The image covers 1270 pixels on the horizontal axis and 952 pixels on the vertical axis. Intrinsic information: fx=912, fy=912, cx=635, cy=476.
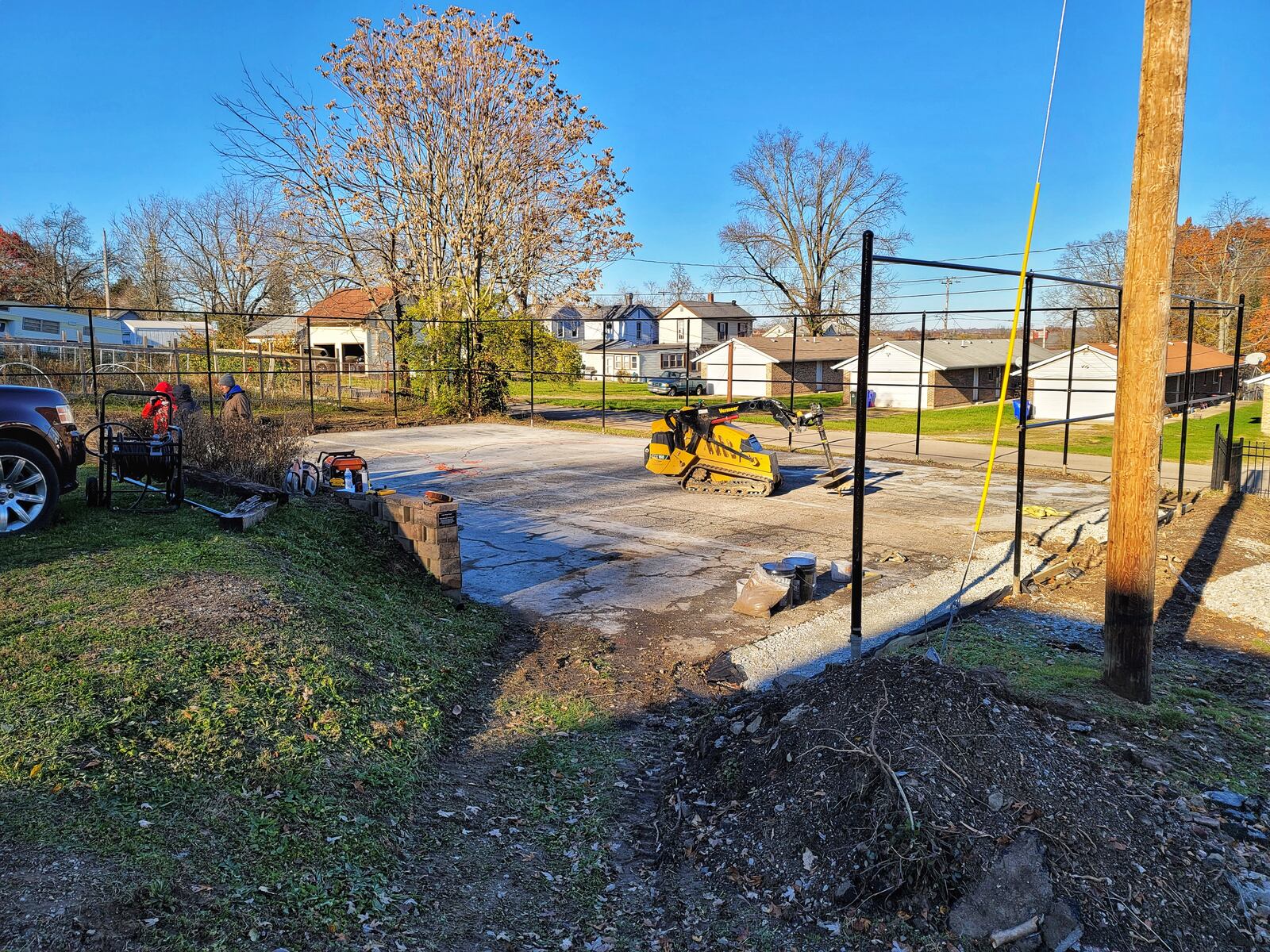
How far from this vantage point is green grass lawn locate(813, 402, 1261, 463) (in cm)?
2319

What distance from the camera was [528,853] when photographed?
3895 mm

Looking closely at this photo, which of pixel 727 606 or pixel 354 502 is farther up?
pixel 354 502

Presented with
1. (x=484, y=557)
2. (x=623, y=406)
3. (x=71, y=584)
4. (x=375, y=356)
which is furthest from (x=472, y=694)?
(x=375, y=356)

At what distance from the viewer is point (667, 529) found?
1110 centimetres

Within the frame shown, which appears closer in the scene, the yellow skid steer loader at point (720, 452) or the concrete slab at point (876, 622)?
the concrete slab at point (876, 622)

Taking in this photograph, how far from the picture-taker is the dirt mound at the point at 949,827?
3.16m

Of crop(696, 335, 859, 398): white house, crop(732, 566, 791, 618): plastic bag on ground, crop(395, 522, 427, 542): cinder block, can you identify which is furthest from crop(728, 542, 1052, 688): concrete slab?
crop(696, 335, 859, 398): white house

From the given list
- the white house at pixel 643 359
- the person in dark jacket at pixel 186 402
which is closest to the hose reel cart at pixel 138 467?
the person in dark jacket at pixel 186 402

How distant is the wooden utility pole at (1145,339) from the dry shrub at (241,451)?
8023 millimetres

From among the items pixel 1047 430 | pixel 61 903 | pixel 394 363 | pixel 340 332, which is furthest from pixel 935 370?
pixel 61 903

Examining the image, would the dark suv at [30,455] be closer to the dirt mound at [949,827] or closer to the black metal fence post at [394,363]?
the dirt mound at [949,827]

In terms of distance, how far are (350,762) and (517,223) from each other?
24.5 meters

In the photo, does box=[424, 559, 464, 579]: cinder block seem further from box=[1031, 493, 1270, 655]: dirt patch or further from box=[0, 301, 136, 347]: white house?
box=[0, 301, 136, 347]: white house

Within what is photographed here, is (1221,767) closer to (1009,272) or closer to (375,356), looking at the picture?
(1009,272)
